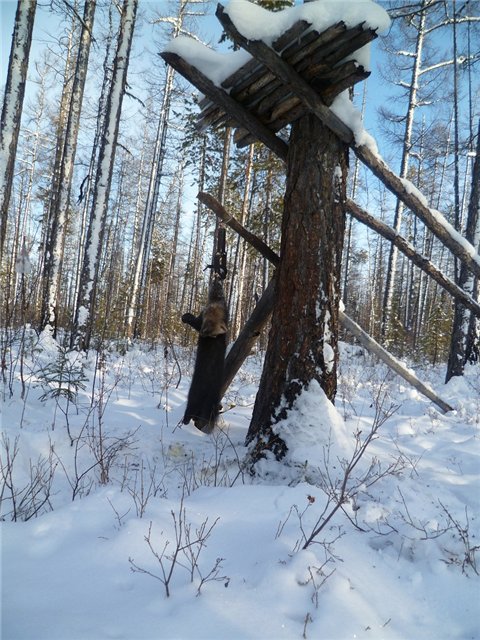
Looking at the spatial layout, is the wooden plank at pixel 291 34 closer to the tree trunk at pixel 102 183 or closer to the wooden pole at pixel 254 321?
the wooden pole at pixel 254 321

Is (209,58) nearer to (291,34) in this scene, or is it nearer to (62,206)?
(291,34)

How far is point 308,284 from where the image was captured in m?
2.96

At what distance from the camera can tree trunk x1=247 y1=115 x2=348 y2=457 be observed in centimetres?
293

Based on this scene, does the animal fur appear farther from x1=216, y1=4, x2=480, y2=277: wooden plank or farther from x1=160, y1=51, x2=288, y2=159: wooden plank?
x1=216, y1=4, x2=480, y2=277: wooden plank

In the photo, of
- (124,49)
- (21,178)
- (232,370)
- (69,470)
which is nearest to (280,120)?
(232,370)

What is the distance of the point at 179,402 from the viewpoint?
4.86 metres

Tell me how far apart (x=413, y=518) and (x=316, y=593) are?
3.33 ft

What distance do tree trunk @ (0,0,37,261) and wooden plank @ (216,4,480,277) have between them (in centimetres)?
514

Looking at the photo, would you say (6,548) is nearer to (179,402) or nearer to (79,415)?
(79,415)

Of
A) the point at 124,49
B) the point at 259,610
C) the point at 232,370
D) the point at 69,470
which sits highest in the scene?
the point at 124,49

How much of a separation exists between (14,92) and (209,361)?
5678 millimetres

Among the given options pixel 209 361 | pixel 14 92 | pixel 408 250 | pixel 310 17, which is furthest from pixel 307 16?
pixel 14 92

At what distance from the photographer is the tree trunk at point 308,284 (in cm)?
293

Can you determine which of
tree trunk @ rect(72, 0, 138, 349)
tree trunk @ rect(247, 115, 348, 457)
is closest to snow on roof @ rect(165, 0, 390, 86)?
tree trunk @ rect(247, 115, 348, 457)
